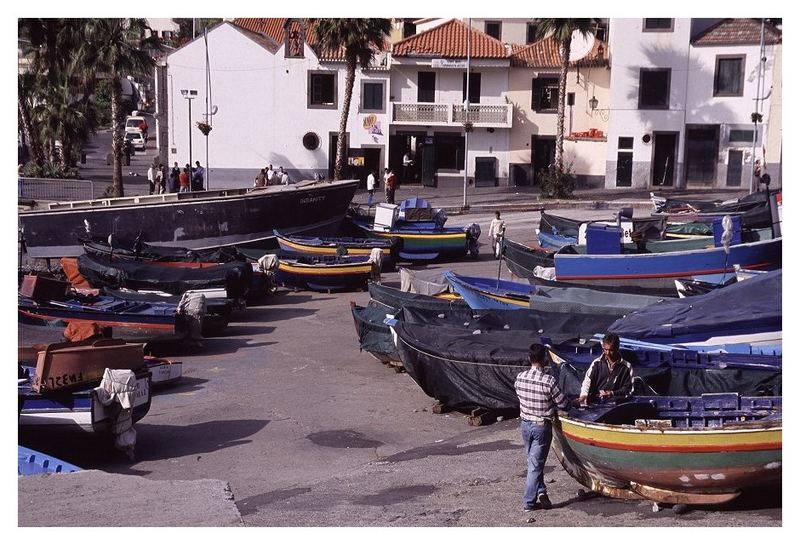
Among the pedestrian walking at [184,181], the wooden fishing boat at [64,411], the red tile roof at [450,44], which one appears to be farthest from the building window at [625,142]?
the wooden fishing boat at [64,411]

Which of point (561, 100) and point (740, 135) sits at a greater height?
point (561, 100)

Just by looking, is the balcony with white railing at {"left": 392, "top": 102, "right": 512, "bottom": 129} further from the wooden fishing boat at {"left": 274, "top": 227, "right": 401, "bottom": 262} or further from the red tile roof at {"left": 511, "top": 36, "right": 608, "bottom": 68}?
the wooden fishing boat at {"left": 274, "top": 227, "right": 401, "bottom": 262}

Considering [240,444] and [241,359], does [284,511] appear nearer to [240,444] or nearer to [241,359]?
[240,444]

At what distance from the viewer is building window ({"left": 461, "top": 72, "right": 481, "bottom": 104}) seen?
52094 mm

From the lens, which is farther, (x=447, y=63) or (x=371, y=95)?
(x=371, y=95)

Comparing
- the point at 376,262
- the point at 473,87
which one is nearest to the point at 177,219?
the point at 376,262

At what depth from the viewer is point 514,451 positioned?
562 inches

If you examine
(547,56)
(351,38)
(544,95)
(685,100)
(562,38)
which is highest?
(562,38)

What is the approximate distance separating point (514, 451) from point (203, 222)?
21.5 metres

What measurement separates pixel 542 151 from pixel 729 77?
939 centimetres

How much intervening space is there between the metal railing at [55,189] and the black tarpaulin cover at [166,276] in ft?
42.5

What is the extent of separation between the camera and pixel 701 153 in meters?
49.8

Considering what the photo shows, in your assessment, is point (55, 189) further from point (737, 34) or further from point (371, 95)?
point (737, 34)

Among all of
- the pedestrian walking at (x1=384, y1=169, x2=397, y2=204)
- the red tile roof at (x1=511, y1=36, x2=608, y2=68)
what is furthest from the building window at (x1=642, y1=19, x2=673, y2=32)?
the pedestrian walking at (x1=384, y1=169, x2=397, y2=204)
